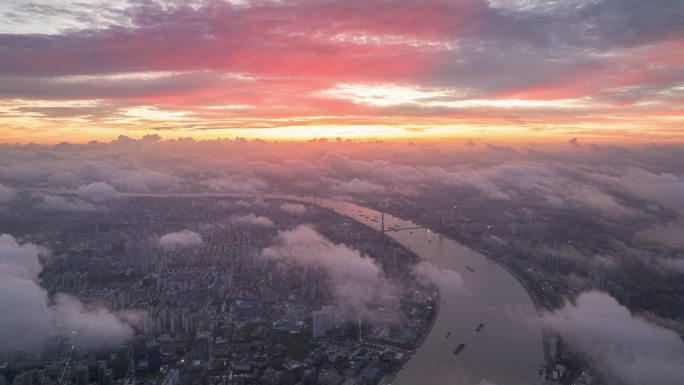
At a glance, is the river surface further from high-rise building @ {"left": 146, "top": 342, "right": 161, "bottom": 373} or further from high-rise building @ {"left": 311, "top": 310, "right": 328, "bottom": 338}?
high-rise building @ {"left": 146, "top": 342, "right": 161, "bottom": 373}

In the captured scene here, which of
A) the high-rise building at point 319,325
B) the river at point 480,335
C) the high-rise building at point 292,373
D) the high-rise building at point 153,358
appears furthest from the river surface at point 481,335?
the high-rise building at point 153,358

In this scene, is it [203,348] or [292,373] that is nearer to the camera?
[292,373]

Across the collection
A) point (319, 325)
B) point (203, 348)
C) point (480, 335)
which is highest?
point (203, 348)

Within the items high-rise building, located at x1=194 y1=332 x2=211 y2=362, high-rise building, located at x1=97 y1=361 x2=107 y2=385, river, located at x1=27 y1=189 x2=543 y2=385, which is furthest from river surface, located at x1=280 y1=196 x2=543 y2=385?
high-rise building, located at x1=97 y1=361 x2=107 y2=385

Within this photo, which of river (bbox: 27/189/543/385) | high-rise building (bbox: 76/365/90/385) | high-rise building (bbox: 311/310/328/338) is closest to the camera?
high-rise building (bbox: 76/365/90/385)

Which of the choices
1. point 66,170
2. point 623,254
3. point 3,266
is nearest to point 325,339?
point 3,266

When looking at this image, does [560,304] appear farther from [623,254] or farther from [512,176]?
[512,176]

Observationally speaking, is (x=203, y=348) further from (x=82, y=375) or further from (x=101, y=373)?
(x=82, y=375)

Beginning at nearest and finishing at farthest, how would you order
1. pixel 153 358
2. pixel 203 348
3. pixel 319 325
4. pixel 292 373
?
pixel 292 373 → pixel 153 358 → pixel 203 348 → pixel 319 325

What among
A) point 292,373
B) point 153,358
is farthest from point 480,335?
point 153,358

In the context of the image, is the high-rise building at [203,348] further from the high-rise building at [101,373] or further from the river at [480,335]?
the river at [480,335]
